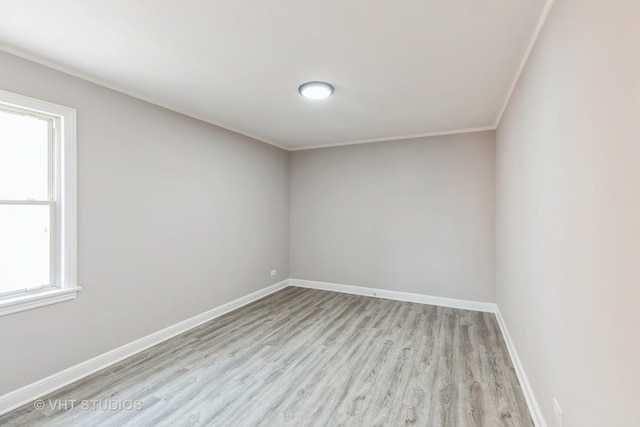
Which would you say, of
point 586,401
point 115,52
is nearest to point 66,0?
point 115,52

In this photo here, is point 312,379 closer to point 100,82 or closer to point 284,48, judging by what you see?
point 284,48

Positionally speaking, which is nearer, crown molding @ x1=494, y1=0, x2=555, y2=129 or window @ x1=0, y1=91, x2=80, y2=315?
crown molding @ x1=494, y1=0, x2=555, y2=129

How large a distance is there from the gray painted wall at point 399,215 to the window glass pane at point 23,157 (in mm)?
3467

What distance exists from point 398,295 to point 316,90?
3.28 m

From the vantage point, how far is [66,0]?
159cm

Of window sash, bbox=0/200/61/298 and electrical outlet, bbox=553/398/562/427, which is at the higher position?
window sash, bbox=0/200/61/298

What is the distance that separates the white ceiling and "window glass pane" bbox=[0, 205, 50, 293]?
1166 mm

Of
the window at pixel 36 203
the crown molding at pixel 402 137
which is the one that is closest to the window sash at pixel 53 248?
the window at pixel 36 203

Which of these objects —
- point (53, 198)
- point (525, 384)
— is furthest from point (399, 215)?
point (53, 198)

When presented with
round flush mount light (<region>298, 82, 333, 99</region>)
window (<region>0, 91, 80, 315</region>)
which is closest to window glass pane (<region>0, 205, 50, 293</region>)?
window (<region>0, 91, 80, 315</region>)

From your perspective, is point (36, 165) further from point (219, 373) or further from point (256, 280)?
point (256, 280)

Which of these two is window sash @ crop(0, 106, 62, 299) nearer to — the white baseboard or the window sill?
the window sill

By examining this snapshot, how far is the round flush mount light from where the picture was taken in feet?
8.53

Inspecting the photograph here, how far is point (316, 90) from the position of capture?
265 cm
